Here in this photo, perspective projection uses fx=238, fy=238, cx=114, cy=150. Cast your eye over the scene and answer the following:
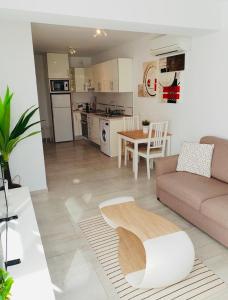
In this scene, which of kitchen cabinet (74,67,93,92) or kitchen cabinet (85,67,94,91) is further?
kitchen cabinet (74,67,93,92)

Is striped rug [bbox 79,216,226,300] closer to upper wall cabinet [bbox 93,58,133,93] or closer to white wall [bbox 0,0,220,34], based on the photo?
white wall [bbox 0,0,220,34]

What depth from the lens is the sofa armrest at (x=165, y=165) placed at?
3.12 metres

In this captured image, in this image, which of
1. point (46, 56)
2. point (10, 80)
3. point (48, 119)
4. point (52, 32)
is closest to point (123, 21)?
point (10, 80)

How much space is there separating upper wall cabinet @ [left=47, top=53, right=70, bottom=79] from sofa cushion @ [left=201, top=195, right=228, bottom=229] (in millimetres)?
5472

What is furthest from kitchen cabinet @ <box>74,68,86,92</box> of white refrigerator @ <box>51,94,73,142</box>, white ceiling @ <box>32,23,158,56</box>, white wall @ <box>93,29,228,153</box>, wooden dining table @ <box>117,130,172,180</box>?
wooden dining table @ <box>117,130,172,180</box>

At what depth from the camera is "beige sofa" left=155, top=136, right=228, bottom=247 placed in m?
2.24

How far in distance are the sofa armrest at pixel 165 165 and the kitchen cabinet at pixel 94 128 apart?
10.0ft

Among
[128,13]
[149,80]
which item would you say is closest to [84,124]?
[149,80]

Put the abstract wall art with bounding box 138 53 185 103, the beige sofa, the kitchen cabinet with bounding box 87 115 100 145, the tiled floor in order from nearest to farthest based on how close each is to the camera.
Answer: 1. the tiled floor
2. the beige sofa
3. the abstract wall art with bounding box 138 53 185 103
4. the kitchen cabinet with bounding box 87 115 100 145

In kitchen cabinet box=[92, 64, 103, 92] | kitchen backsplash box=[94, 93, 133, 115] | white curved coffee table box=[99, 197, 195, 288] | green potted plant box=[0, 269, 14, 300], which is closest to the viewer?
green potted plant box=[0, 269, 14, 300]

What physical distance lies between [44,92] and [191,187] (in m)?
5.82

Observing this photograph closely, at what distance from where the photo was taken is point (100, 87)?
6301 millimetres

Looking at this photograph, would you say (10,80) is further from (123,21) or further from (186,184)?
(186,184)

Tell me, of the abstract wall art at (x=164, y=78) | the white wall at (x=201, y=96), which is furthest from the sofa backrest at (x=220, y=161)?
the abstract wall art at (x=164, y=78)
